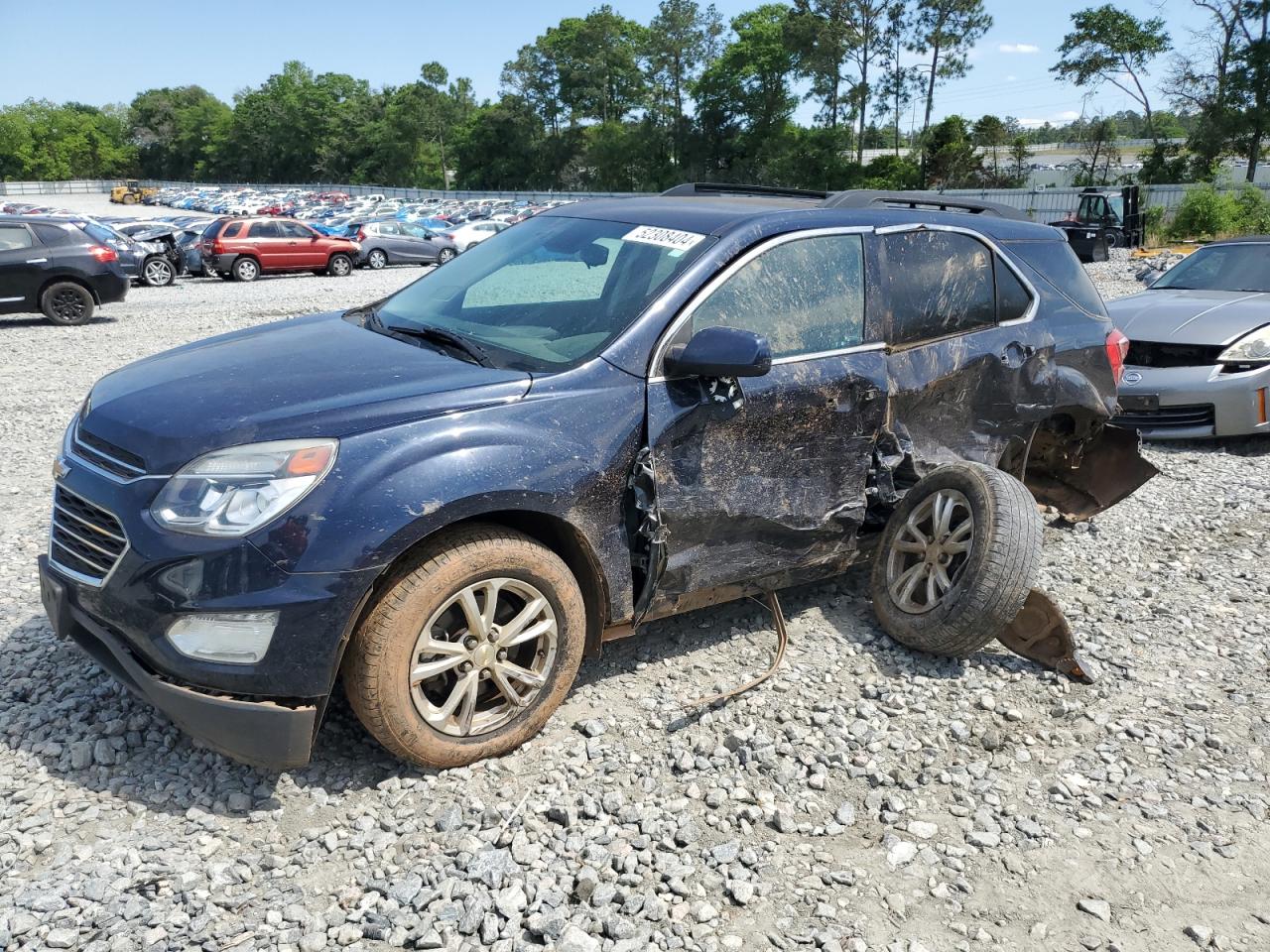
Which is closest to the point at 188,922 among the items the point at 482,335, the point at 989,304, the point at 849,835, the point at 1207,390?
the point at 849,835

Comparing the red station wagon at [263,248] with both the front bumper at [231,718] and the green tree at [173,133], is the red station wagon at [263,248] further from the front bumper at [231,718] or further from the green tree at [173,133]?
the green tree at [173,133]

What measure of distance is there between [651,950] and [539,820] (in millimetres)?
638

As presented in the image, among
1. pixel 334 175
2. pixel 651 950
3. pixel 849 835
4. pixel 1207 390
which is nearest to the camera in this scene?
pixel 651 950

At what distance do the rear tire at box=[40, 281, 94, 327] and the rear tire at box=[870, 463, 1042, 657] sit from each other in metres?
14.9

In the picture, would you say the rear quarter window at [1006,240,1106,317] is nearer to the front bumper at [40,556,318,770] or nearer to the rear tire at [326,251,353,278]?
the front bumper at [40,556,318,770]

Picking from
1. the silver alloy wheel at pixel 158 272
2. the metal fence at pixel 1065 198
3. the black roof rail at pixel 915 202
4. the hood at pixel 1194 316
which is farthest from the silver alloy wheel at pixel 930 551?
the metal fence at pixel 1065 198

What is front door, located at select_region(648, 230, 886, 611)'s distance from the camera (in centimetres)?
359

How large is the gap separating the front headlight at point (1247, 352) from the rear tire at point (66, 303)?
1531cm

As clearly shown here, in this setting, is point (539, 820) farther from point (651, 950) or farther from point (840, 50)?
point (840, 50)

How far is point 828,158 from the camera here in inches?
2763

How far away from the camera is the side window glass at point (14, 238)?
48.0 ft

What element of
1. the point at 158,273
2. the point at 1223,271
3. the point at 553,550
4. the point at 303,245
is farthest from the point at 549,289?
the point at 303,245

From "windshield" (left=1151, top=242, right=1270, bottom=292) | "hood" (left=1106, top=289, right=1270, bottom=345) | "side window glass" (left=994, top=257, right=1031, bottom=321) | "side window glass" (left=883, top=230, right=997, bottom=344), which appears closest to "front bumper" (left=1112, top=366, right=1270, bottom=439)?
"hood" (left=1106, top=289, right=1270, bottom=345)

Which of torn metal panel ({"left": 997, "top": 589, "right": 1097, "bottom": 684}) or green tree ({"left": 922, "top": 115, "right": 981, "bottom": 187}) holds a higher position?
green tree ({"left": 922, "top": 115, "right": 981, "bottom": 187})
